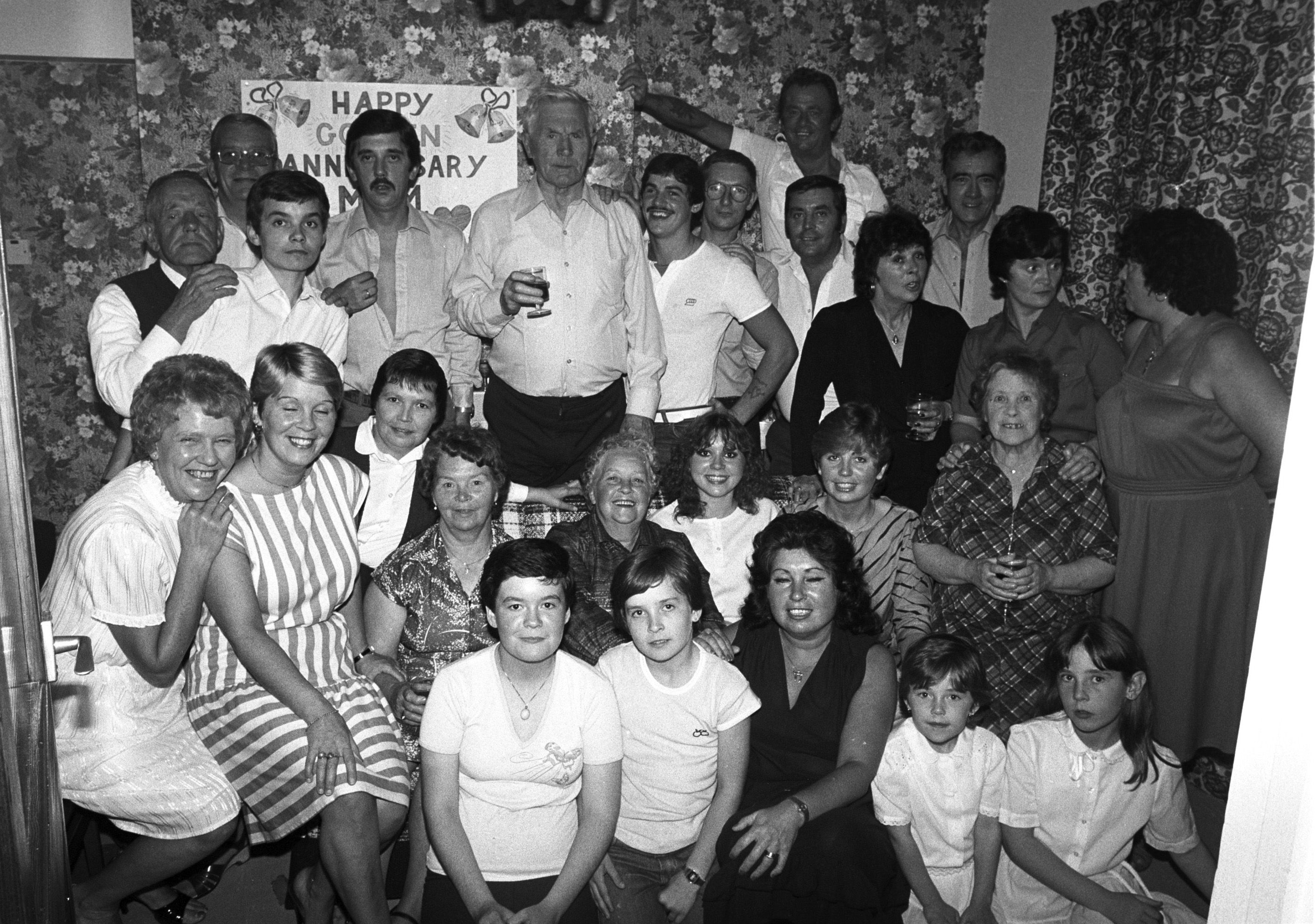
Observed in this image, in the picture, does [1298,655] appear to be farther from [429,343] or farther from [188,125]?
[188,125]

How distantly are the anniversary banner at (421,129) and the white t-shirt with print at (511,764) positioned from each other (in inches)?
105

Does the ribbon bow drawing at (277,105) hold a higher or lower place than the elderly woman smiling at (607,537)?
higher

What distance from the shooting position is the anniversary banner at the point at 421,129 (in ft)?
14.6

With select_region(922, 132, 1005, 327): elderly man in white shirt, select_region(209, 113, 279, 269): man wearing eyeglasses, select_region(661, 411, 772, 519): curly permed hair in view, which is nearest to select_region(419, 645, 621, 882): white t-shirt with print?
select_region(661, 411, 772, 519): curly permed hair

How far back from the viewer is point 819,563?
104 inches

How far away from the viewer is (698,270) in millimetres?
3814

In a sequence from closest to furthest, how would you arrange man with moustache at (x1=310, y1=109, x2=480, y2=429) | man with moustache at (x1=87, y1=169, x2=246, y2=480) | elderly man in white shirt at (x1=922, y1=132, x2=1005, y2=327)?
man with moustache at (x1=87, y1=169, x2=246, y2=480) < man with moustache at (x1=310, y1=109, x2=480, y2=429) < elderly man in white shirt at (x1=922, y1=132, x2=1005, y2=327)

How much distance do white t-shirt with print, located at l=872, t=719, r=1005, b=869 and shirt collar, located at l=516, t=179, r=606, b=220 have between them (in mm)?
2008

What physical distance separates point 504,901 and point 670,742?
1.55 feet

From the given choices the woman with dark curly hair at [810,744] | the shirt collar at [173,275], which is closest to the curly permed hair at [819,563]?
the woman with dark curly hair at [810,744]

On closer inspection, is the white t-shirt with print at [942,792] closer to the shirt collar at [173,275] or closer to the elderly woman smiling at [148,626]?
the elderly woman smiling at [148,626]

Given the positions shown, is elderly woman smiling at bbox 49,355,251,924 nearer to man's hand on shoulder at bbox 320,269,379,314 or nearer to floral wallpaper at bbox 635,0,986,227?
man's hand on shoulder at bbox 320,269,379,314

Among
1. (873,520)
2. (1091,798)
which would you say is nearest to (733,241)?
(873,520)

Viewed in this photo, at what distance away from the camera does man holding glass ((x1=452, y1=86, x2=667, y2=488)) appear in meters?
3.65
